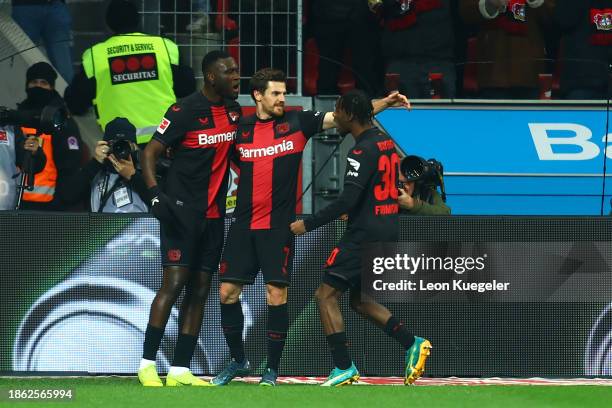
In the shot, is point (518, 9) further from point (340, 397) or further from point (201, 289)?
point (340, 397)

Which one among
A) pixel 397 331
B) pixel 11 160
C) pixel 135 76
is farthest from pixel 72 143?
pixel 397 331

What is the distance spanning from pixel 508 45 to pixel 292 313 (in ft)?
11.6

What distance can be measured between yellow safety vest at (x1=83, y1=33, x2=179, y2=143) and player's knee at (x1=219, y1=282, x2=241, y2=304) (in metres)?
2.61

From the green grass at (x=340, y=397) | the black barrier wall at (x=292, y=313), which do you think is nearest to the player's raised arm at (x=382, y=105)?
the black barrier wall at (x=292, y=313)

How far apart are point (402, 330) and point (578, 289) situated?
168 cm

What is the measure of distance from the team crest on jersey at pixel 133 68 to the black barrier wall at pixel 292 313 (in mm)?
1733

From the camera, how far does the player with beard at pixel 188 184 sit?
10859 mm

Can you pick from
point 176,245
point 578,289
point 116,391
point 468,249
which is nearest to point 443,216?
point 468,249

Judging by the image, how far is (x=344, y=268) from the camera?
35.0 ft

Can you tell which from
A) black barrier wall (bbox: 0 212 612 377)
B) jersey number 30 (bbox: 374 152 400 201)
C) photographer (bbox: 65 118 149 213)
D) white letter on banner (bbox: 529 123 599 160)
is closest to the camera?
jersey number 30 (bbox: 374 152 400 201)

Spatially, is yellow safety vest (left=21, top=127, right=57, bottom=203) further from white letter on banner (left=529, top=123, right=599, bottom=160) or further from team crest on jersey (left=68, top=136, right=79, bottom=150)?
white letter on banner (left=529, top=123, right=599, bottom=160)

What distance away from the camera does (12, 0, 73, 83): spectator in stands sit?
46.2ft

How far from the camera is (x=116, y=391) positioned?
9.91 m

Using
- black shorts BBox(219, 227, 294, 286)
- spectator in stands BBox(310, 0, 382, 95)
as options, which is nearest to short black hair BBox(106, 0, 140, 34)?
spectator in stands BBox(310, 0, 382, 95)
